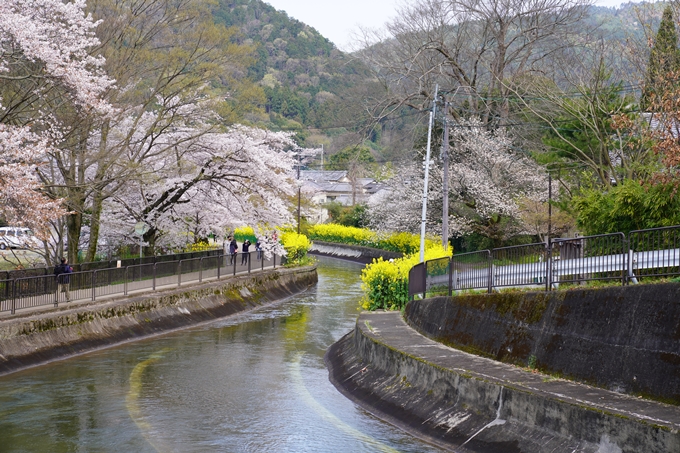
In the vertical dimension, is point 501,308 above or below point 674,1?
below

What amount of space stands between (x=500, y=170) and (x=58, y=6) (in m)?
31.5

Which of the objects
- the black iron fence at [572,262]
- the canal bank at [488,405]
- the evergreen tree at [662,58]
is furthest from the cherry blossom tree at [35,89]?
the evergreen tree at [662,58]

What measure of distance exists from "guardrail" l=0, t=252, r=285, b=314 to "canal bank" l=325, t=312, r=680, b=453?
32.2 ft

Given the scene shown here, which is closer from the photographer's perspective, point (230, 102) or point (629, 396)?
point (629, 396)

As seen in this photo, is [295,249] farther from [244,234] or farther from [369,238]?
[369,238]

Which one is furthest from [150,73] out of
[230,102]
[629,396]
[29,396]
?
[629,396]

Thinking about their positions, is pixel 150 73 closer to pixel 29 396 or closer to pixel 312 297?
pixel 312 297

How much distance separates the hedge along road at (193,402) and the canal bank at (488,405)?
1.89 feet

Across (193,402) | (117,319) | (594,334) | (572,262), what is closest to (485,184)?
(117,319)

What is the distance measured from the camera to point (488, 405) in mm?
13266

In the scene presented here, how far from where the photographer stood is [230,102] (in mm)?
39625

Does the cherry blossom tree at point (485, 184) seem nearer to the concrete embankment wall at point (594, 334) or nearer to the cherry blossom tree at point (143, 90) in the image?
the cherry blossom tree at point (143, 90)

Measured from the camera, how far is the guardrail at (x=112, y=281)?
2339cm

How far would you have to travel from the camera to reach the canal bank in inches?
408
